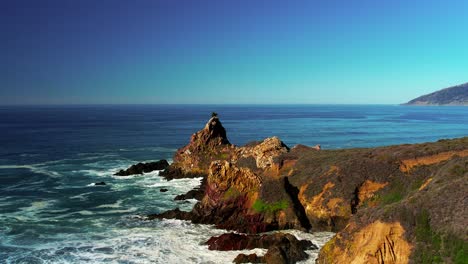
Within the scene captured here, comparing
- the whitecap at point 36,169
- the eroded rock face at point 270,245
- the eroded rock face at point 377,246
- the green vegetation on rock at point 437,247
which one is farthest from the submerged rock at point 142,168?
the green vegetation on rock at point 437,247

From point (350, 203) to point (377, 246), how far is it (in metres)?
19.9

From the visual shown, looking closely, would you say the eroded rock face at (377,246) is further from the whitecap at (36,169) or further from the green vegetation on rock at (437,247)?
the whitecap at (36,169)

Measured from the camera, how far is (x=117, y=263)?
35906 millimetres

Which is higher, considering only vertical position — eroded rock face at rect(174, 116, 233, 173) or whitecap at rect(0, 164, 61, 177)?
eroded rock face at rect(174, 116, 233, 173)

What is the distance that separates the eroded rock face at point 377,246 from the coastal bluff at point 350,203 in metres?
0.06

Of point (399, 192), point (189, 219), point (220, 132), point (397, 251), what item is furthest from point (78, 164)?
point (397, 251)

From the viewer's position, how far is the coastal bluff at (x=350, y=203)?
27547 millimetres

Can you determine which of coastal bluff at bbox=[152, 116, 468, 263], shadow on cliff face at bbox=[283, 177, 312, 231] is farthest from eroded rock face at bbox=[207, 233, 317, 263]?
shadow on cliff face at bbox=[283, 177, 312, 231]

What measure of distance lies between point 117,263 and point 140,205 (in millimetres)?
22118

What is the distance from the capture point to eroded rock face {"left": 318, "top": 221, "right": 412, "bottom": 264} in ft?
89.6

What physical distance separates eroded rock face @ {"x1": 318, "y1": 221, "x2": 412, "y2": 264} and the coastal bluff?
0.06 metres

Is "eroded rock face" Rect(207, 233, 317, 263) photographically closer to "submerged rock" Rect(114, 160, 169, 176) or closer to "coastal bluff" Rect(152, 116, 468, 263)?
"coastal bluff" Rect(152, 116, 468, 263)

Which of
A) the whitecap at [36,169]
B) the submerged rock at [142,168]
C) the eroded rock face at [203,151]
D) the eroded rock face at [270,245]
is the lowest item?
the whitecap at [36,169]

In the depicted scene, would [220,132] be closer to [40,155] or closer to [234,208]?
[234,208]
